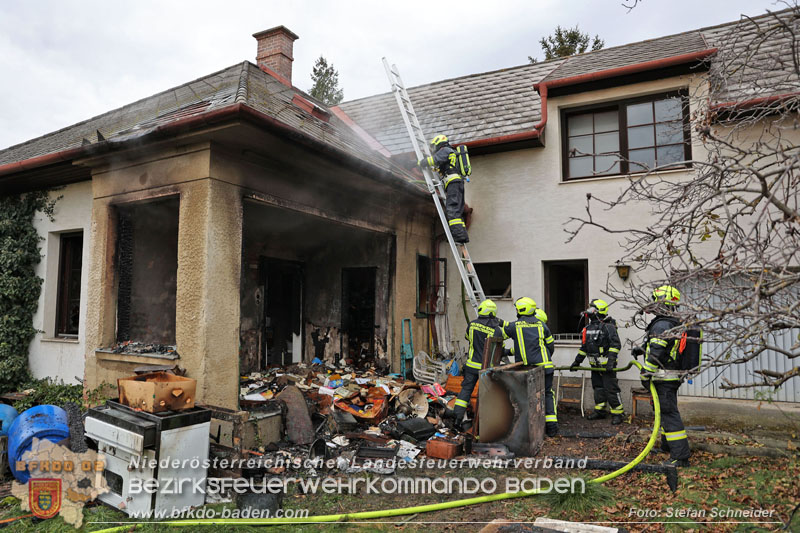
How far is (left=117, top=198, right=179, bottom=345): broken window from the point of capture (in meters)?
6.43

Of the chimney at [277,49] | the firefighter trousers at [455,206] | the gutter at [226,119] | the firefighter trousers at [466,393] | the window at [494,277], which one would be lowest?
the firefighter trousers at [466,393]

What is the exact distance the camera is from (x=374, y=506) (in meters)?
4.39

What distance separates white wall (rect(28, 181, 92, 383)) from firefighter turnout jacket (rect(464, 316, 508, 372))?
5.91 metres

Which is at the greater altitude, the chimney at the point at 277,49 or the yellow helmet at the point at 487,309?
the chimney at the point at 277,49

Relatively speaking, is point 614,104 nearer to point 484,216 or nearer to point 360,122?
point 484,216

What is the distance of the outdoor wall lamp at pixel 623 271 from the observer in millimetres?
7977

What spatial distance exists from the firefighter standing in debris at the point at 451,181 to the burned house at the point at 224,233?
0.57 metres

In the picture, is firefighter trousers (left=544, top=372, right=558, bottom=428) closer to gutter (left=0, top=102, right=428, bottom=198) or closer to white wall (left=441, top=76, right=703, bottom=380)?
white wall (left=441, top=76, right=703, bottom=380)

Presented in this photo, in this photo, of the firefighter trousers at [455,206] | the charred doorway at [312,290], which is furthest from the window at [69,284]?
the firefighter trousers at [455,206]

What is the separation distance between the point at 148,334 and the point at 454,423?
4587mm

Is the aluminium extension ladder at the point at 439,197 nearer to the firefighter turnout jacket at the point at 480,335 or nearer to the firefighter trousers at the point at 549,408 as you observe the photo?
the firefighter turnout jacket at the point at 480,335

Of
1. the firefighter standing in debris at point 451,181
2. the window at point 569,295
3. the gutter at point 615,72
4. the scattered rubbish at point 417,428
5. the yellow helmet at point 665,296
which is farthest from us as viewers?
the window at point 569,295

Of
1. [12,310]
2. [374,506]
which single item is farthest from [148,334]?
[374,506]

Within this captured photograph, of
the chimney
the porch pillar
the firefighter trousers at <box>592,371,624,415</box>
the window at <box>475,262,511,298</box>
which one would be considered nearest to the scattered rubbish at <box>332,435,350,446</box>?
the porch pillar
